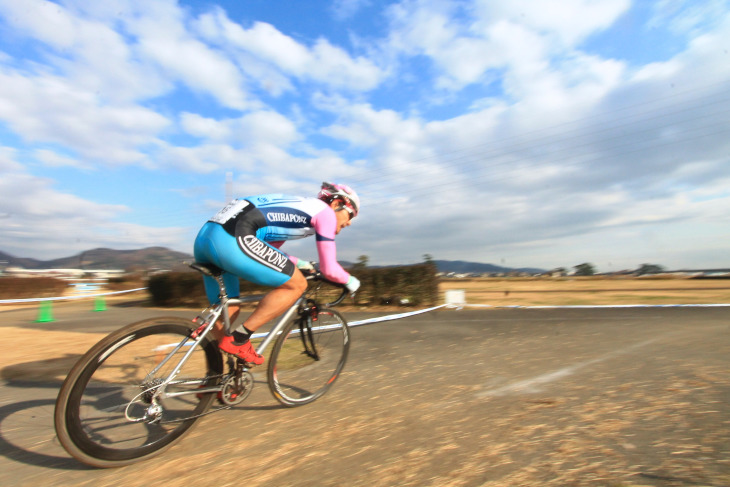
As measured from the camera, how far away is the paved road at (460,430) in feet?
6.89

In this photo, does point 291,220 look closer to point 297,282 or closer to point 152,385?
point 297,282

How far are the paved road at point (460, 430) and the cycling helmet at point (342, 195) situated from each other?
165 cm

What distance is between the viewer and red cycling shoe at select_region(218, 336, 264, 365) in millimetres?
2885

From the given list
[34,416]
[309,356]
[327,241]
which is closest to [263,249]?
[327,241]

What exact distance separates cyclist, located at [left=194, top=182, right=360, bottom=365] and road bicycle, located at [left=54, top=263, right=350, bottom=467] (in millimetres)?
128

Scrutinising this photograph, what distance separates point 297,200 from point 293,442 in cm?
169

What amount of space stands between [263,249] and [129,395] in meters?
1.22

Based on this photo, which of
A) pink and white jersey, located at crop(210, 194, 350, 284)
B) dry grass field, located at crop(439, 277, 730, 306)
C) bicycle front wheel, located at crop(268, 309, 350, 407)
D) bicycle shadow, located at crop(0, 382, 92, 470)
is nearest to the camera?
bicycle shadow, located at crop(0, 382, 92, 470)

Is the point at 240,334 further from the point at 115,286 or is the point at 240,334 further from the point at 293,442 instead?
the point at 115,286

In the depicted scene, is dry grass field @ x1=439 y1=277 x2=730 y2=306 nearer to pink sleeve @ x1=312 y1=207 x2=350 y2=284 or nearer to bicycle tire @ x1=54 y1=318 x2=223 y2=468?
pink sleeve @ x1=312 y1=207 x2=350 y2=284

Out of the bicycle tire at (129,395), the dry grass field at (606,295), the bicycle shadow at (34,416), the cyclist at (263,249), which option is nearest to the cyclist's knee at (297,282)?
the cyclist at (263,249)

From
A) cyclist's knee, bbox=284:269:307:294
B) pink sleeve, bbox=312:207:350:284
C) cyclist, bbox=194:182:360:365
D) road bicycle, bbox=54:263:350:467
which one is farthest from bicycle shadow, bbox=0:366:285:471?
pink sleeve, bbox=312:207:350:284

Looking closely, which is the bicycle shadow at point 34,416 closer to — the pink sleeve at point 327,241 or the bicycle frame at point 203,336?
the bicycle frame at point 203,336

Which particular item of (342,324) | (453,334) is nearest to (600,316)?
(453,334)
